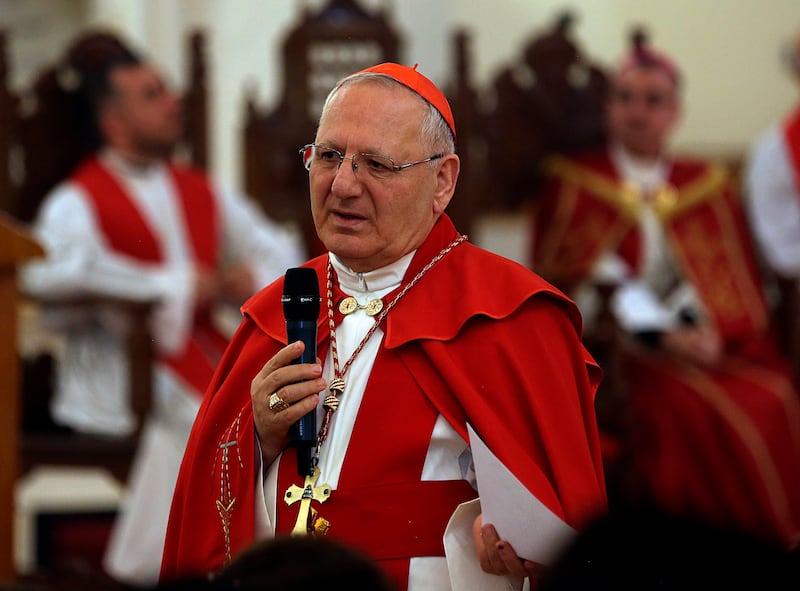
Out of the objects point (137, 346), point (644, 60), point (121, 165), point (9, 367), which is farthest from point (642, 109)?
point (9, 367)

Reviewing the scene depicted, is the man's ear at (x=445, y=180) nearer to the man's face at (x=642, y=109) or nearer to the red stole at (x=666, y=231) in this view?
the red stole at (x=666, y=231)

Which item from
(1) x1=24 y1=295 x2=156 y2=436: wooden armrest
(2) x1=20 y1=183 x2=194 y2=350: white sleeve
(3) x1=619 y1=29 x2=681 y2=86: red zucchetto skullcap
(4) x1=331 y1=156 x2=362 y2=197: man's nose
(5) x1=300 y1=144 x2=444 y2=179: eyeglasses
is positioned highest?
(3) x1=619 y1=29 x2=681 y2=86: red zucchetto skullcap

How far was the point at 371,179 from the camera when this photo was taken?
3018 mm

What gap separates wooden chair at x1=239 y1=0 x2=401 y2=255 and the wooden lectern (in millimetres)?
2486

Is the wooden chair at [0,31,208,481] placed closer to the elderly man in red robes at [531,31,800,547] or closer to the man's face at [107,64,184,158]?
the man's face at [107,64,184,158]

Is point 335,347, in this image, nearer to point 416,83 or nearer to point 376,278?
point 376,278

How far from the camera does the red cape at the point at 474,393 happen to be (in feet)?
9.70

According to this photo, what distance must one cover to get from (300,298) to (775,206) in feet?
17.4

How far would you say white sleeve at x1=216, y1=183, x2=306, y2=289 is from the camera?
23.8 feet

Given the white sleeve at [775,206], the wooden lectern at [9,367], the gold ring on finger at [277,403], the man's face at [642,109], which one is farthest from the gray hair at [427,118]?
the white sleeve at [775,206]

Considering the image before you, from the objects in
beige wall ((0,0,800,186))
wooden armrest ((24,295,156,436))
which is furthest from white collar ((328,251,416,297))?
beige wall ((0,0,800,186))

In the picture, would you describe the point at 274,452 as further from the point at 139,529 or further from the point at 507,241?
the point at 507,241

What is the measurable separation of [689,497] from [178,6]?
4978 millimetres

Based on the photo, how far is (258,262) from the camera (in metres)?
7.29
